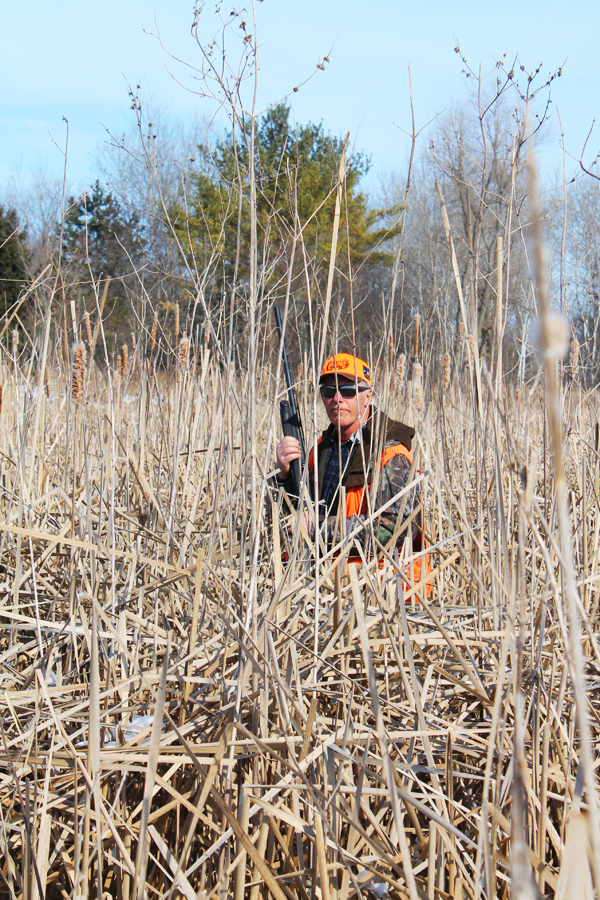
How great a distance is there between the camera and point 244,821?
1.02 m

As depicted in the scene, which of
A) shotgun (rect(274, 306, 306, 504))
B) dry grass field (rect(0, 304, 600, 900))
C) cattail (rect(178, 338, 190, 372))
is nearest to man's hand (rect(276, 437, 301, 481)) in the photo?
shotgun (rect(274, 306, 306, 504))

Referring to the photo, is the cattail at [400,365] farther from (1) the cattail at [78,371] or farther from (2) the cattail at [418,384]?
(1) the cattail at [78,371]

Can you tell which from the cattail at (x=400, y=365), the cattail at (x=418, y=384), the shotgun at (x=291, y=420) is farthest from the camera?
the cattail at (x=400, y=365)

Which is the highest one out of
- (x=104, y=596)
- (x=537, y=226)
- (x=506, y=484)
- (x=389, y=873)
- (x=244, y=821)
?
(x=537, y=226)

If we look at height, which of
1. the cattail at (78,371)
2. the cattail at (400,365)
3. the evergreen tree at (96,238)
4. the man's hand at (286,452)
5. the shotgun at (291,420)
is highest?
the evergreen tree at (96,238)

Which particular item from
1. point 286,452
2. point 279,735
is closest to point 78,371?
point 286,452

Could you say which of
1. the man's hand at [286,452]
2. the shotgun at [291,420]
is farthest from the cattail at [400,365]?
the man's hand at [286,452]

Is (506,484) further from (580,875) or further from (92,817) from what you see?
(580,875)

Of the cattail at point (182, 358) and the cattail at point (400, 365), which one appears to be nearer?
the cattail at point (182, 358)

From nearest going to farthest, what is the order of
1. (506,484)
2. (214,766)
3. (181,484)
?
(214,766) → (506,484) → (181,484)

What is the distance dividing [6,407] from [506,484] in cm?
224

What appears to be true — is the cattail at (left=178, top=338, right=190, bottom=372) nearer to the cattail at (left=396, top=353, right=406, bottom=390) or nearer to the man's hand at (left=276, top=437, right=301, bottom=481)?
the man's hand at (left=276, top=437, right=301, bottom=481)

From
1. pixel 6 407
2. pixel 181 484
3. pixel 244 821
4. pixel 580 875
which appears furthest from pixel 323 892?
pixel 6 407

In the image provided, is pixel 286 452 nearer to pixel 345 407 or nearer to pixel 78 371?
pixel 345 407
